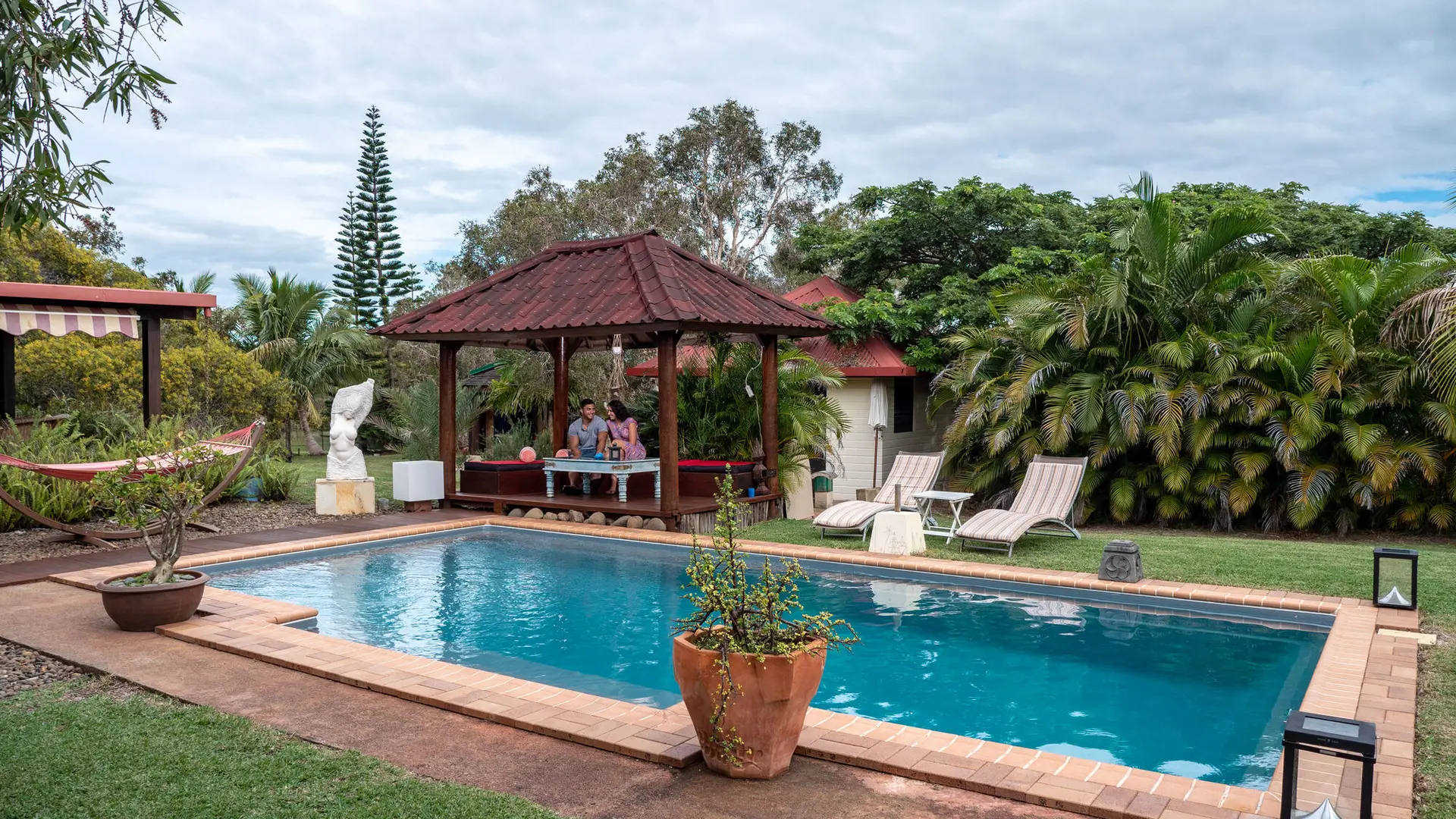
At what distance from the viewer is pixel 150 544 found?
6.25m

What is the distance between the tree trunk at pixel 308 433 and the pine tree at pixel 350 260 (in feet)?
15.1

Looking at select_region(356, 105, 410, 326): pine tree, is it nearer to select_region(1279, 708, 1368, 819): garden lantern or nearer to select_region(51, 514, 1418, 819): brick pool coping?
select_region(51, 514, 1418, 819): brick pool coping

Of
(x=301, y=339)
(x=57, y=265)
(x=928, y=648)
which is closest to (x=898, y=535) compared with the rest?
(x=928, y=648)

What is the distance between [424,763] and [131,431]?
9.68m

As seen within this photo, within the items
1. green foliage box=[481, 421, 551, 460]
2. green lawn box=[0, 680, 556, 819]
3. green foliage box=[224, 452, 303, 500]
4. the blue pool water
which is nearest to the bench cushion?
green foliage box=[224, 452, 303, 500]

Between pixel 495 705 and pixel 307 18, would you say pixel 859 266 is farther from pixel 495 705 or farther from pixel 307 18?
pixel 495 705

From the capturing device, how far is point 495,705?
4.63m

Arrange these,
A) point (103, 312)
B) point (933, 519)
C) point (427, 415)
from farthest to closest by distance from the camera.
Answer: point (427, 415)
point (933, 519)
point (103, 312)

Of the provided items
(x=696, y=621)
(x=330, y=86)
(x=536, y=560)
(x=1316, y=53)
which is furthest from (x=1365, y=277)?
(x=330, y=86)

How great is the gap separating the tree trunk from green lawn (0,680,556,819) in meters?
21.3

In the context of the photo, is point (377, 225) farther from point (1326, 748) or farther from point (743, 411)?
point (1326, 748)

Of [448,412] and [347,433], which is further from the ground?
[448,412]

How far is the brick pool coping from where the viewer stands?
3.59 metres

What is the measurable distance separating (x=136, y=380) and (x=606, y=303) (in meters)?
9.60
